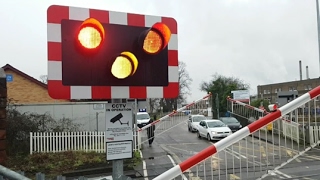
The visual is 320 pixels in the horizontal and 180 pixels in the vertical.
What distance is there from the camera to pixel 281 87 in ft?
247

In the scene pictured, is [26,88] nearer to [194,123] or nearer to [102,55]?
[194,123]

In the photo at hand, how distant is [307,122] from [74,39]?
247 centimetres

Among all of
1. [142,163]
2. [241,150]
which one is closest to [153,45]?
[241,150]

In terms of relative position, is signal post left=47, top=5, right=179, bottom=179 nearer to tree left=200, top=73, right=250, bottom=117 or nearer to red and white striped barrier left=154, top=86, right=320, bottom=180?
red and white striped barrier left=154, top=86, right=320, bottom=180

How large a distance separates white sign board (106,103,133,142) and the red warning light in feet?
1.87

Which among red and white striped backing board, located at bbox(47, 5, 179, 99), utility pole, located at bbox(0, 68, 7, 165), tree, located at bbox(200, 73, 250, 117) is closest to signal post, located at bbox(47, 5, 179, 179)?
red and white striped backing board, located at bbox(47, 5, 179, 99)

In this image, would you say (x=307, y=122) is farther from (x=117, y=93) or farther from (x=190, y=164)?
(x=117, y=93)

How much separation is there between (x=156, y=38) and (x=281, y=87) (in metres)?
78.2

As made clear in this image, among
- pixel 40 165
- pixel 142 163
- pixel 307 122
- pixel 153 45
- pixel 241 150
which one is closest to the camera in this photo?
pixel 153 45

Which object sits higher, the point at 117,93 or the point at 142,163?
the point at 117,93

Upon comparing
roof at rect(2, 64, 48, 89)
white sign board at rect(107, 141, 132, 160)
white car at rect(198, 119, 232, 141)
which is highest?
roof at rect(2, 64, 48, 89)

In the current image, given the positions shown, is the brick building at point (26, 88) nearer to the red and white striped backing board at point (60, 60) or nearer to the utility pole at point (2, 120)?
the utility pole at point (2, 120)

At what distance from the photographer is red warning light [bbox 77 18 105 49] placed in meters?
2.46

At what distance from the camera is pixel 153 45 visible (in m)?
2.77
